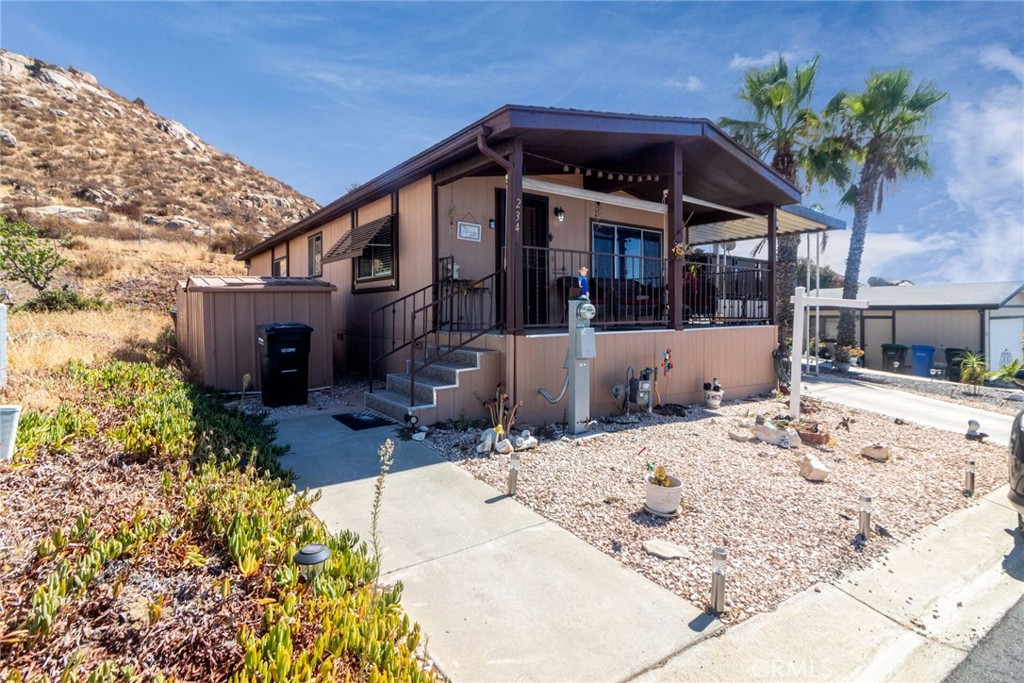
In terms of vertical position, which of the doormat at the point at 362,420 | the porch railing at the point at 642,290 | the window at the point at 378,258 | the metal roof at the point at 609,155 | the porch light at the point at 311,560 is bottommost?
the doormat at the point at 362,420

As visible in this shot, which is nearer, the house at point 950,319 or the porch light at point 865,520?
the porch light at point 865,520

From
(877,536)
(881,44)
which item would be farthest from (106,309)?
(881,44)

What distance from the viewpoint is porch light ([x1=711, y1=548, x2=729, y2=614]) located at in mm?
2367

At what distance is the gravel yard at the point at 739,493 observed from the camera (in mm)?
2826

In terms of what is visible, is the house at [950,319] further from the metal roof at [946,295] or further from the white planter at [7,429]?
the white planter at [7,429]

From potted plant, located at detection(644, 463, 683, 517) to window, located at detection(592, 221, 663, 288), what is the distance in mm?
5790

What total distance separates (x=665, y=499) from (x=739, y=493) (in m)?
0.92

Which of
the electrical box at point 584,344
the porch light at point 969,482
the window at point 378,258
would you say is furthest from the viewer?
the window at point 378,258

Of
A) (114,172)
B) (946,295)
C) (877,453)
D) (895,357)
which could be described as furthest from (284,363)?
(114,172)

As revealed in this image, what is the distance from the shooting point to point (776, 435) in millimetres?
5457

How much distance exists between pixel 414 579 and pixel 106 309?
15685 mm

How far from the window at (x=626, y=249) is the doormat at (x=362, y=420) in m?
4.93

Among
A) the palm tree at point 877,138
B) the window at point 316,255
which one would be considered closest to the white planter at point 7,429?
the window at point 316,255

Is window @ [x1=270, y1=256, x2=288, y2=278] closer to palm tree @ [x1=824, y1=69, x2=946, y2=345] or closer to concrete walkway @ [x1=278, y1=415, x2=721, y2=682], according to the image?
concrete walkway @ [x1=278, y1=415, x2=721, y2=682]
